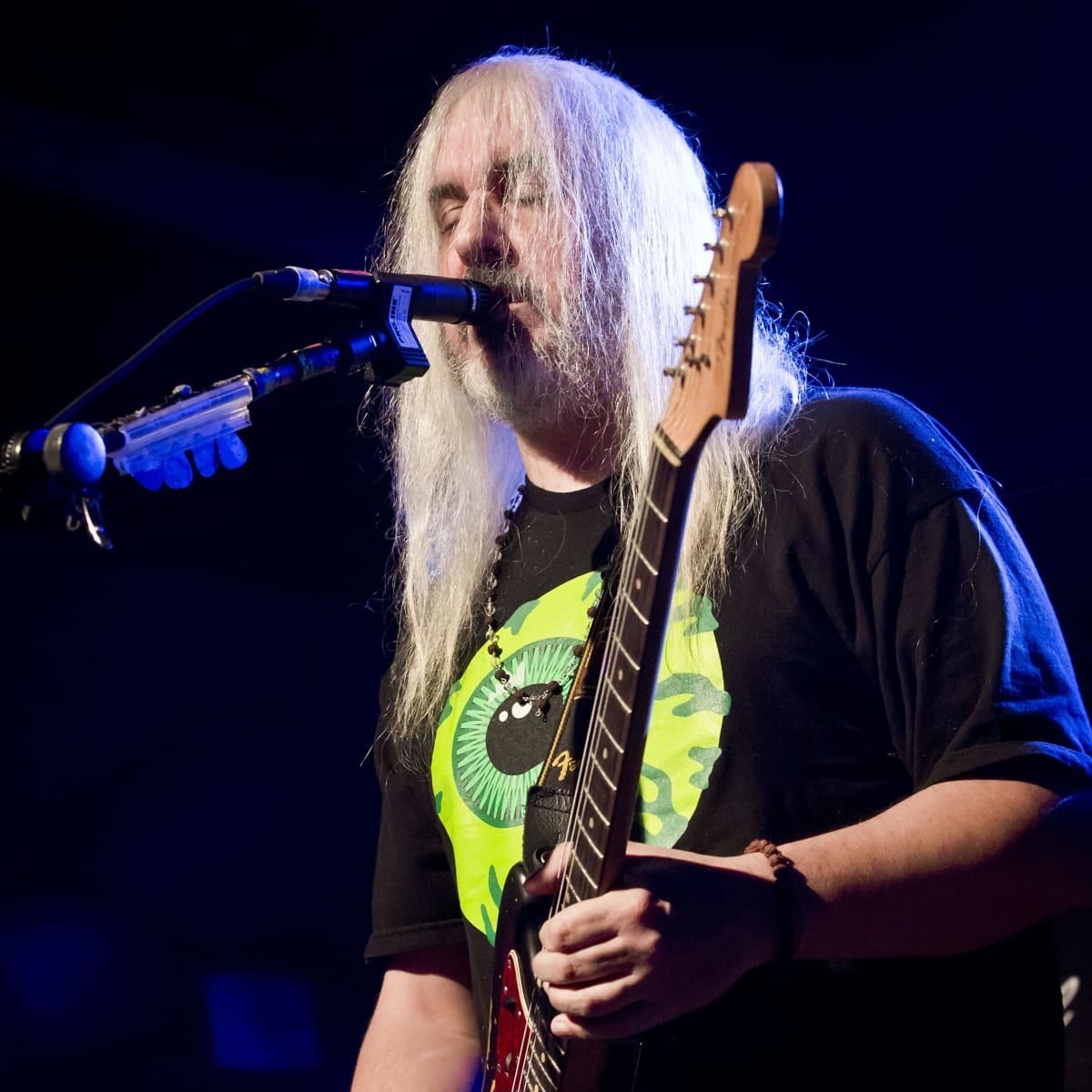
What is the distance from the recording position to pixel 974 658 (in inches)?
51.3

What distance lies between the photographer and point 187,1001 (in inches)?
113

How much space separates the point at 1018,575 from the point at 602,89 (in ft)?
4.02

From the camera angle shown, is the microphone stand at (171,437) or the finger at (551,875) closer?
the microphone stand at (171,437)

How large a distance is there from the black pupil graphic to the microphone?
1.87 ft

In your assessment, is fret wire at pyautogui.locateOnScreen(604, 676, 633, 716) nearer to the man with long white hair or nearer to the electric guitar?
the electric guitar

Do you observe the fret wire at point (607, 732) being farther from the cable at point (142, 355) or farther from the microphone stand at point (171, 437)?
the cable at point (142, 355)

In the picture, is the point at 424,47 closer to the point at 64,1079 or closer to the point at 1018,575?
the point at 1018,575

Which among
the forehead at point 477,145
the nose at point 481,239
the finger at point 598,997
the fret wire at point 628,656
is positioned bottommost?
the finger at point 598,997

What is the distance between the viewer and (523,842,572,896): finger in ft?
4.33

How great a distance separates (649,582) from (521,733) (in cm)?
60

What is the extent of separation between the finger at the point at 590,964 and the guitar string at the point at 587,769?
0.31 feet

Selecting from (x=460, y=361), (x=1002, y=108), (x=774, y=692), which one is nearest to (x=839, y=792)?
(x=774, y=692)

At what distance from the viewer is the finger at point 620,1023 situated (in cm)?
112

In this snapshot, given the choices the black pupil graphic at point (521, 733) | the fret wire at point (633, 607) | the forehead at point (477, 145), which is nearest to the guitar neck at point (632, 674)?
the fret wire at point (633, 607)
